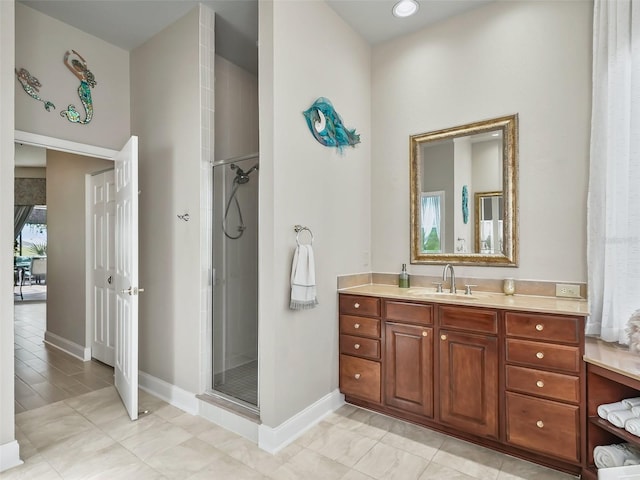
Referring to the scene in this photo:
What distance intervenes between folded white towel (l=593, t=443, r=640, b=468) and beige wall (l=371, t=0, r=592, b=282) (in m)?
1.00

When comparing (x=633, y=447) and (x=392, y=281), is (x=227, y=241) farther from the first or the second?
(x=633, y=447)

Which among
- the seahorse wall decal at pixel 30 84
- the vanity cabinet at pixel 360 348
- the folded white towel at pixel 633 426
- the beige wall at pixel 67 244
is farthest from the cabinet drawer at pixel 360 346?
the beige wall at pixel 67 244

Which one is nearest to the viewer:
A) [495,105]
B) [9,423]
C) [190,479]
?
[190,479]

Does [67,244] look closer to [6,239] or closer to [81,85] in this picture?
[81,85]

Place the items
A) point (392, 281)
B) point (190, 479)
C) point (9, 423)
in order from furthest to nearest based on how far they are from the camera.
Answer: point (392, 281)
point (9, 423)
point (190, 479)

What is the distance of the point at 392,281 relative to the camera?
3166 millimetres

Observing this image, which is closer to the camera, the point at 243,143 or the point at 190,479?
the point at 190,479

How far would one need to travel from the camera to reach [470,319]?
225 centimetres

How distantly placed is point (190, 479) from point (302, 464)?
632 mm

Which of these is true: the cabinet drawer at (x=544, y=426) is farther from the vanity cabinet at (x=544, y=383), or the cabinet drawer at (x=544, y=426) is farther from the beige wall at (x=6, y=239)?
the beige wall at (x=6, y=239)

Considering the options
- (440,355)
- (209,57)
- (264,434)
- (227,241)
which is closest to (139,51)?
(209,57)

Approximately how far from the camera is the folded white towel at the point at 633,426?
166 cm

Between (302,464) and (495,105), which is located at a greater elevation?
(495,105)

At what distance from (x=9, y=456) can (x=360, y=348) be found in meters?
2.27
